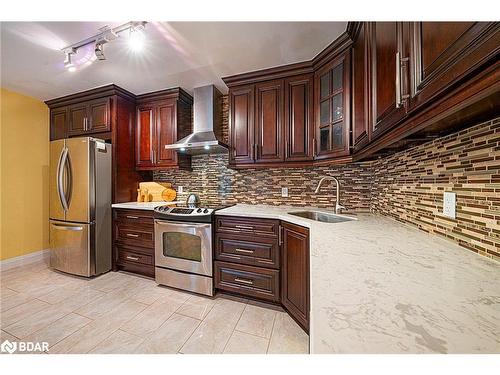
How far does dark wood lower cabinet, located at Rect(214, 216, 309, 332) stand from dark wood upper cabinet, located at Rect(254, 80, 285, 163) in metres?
0.78

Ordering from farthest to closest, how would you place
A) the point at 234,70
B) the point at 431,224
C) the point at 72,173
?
the point at 72,173, the point at 234,70, the point at 431,224

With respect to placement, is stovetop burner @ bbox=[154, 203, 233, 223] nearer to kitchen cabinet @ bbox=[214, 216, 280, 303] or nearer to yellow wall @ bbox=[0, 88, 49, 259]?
kitchen cabinet @ bbox=[214, 216, 280, 303]

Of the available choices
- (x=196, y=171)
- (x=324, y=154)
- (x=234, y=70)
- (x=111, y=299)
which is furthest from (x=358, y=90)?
(x=111, y=299)

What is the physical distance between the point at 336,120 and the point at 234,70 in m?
1.23

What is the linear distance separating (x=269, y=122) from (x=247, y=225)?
3.77ft

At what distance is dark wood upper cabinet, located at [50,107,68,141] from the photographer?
277 centimetres

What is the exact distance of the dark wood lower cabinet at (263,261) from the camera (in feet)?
4.91

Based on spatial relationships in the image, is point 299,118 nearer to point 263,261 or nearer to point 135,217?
point 263,261

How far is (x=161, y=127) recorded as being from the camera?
262 centimetres

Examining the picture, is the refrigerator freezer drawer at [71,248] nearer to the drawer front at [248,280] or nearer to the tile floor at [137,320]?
the tile floor at [137,320]

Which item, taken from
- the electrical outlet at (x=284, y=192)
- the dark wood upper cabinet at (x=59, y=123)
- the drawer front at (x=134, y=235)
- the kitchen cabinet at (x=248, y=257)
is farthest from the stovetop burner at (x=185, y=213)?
the dark wood upper cabinet at (x=59, y=123)

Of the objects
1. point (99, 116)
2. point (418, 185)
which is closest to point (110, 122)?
point (99, 116)
